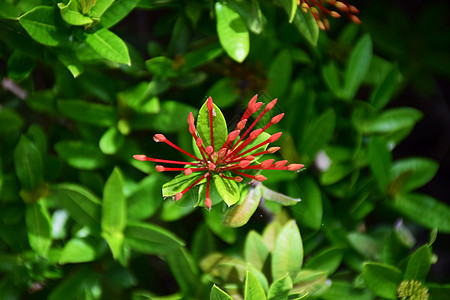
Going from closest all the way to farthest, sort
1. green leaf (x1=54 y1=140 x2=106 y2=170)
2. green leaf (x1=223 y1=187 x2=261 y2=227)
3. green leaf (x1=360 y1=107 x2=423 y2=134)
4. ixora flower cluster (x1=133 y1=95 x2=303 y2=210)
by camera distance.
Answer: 1. ixora flower cluster (x1=133 y1=95 x2=303 y2=210)
2. green leaf (x1=223 y1=187 x2=261 y2=227)
3. green leaf (x1=54 y1=140 x2=106 y2=170)
4. green leaf (x1=360 y1=107 x2=423 y2=134)

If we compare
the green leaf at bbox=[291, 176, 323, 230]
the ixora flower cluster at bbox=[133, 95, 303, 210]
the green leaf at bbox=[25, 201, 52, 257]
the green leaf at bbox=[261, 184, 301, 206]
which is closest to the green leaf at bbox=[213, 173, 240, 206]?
the ixora flower cluster at bbox=[133, 95, 303, 210]

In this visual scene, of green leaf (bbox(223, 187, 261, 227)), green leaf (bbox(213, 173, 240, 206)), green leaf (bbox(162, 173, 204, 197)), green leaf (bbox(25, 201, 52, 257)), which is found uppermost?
green leaf (bbox(213, 173, 240, 206))

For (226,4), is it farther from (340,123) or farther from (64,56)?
(340,123)

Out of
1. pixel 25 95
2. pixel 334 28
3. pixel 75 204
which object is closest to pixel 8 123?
pixel 25 95

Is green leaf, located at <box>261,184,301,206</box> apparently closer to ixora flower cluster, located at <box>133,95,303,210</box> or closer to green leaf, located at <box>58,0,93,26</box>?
ixora flower cluster, located at <box>133,95,303,210</box>

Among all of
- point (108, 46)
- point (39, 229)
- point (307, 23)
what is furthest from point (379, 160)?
point (39, 229)

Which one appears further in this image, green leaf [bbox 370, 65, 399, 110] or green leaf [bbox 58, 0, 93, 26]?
green leaf [bbox 370, 65, 399, 110]

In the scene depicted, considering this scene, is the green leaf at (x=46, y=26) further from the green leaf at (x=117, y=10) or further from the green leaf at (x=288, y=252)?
the green leaf at (x=288, y=252)
